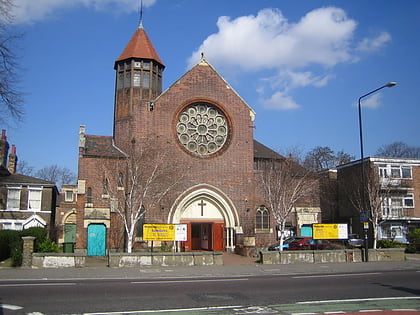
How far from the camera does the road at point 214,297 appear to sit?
32.1ft

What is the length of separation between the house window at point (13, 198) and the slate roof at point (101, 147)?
7790mm

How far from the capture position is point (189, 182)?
31688mm

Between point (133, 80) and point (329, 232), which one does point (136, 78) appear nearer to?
point (133, 80)

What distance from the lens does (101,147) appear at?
108ft

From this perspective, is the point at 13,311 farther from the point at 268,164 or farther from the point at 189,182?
the point at 268,164

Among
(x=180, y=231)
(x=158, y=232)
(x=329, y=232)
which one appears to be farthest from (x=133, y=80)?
(x=329, y=232)

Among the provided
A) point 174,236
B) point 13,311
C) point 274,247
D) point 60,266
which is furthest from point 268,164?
point 13,311

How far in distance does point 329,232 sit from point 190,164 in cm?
1118

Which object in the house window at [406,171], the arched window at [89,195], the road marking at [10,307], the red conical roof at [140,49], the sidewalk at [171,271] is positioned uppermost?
the red conical roof at [140,49]

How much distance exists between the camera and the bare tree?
1124 inches

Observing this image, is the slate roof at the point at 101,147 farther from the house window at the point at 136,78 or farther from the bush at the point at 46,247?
the bush at the point at 46,247

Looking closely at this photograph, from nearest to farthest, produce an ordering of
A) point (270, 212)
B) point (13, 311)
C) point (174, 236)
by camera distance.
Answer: point (13, 311) → point (174, 236) → point (270, 212)

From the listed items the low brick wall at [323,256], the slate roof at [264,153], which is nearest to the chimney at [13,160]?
the slate roof at [264,153]

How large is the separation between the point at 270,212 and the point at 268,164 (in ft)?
A: 15.4
